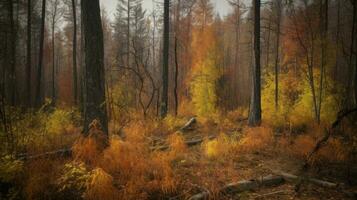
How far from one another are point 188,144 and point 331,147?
15.7 ft

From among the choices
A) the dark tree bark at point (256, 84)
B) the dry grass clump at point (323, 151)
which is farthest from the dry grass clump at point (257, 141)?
the dark tree bark at point (256, 84)

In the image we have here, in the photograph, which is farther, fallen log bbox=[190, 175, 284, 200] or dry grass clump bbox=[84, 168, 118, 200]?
fallen log bbox=[190, 175, 284, 200]

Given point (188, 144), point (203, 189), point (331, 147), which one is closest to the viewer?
point (203, 189)

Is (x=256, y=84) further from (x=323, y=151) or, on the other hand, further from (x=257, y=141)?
(x=323, y=151)

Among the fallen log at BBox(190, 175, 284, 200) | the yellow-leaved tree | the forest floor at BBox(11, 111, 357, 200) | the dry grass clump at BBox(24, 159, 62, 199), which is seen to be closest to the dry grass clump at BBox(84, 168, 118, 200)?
the forest floor at BBox(11, 111, 357, 200)

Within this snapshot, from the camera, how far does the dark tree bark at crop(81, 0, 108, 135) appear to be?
6762 mm

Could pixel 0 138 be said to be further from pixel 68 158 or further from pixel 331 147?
pixel 331 147

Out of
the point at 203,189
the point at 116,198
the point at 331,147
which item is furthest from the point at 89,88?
the point at 331,147

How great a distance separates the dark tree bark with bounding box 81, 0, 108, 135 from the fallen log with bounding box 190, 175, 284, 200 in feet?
12.1

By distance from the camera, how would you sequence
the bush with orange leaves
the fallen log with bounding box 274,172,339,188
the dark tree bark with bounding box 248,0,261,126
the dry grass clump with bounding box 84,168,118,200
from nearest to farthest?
the dry grass clump with bounding box 84,168,118,200 < the bush with orange leaves < the fallen log with bounding box 274,172,339,188 < the dark tree bark with bounding box 248,0,261,126

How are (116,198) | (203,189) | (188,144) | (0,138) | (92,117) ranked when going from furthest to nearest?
1. (188,144)
2. (92,117)
3. (0,138)
4. (203,189)
5. (116,198)

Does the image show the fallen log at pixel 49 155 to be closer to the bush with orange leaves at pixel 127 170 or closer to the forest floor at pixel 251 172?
the bush with orange leaves at pixel 127 170

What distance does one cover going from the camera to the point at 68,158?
20.1 ft

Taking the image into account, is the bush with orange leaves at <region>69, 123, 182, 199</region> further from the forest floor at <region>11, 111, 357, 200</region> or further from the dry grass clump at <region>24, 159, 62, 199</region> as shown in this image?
the dry grass clump at <region>24, 159, 62, 199</region>
